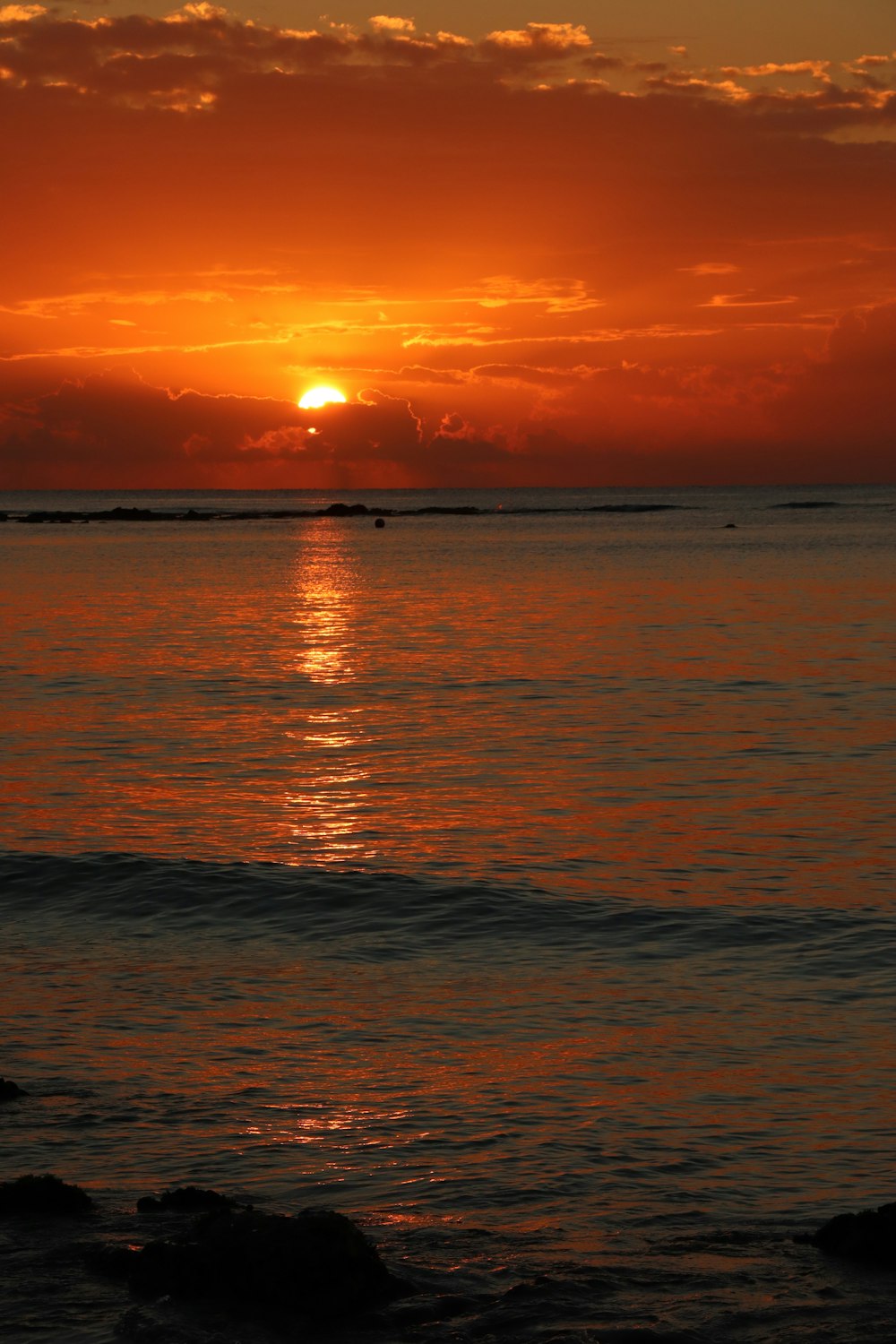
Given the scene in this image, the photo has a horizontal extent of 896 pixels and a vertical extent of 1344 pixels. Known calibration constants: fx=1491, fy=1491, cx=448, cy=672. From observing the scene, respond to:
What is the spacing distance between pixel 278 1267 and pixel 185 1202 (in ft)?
4.22

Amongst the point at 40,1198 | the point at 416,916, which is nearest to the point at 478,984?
the point at 416,916

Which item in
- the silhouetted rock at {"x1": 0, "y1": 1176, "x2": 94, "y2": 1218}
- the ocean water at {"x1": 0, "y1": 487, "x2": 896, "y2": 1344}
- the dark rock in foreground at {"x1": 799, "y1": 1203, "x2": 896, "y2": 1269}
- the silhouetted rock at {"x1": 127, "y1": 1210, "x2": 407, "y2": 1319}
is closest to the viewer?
the silhouetted rock at {"x1": 127, "y1": 1210, "x2": 407, "y2": 1319}

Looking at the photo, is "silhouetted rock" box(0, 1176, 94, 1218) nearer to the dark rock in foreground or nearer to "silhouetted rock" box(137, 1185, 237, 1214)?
"silhouetted rock" box(137, 1185, 237, 1214)

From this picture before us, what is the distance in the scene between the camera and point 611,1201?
32.8 ft

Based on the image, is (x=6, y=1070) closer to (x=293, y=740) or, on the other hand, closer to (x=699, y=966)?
(x=699, y=966)

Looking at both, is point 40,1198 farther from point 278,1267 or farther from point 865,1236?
point 865,1236

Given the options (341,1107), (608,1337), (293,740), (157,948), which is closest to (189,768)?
(293,740)

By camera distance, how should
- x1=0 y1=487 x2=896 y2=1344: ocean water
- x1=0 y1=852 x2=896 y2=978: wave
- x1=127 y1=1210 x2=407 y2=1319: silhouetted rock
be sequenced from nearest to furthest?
x1=127 y1=1210 x2=407 y2=1319: silhouetted rock → x1=0 y1=487 x2=896 y2=1344: ocean water → x1=0 y1=852 x2=896 y2=978: wave

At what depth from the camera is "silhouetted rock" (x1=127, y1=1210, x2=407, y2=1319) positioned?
28.0 ft

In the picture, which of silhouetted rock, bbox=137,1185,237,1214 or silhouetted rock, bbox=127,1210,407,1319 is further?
silhouetted rock, bbox=137,1185,237,1214

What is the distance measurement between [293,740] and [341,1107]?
774 inches

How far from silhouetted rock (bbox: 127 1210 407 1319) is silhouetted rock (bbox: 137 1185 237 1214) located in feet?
2.62

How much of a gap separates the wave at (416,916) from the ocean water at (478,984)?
0.06 m

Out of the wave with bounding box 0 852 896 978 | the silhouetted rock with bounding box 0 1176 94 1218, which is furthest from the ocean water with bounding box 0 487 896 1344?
the silhouetted rock with bounding box 0 1176 94 1218
